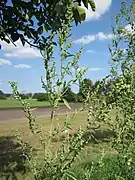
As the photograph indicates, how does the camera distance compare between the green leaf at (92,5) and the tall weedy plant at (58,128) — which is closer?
the tall weedy plant at (58,128)

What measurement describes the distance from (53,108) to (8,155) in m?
6.38

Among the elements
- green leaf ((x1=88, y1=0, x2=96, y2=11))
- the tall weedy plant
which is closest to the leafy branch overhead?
green leaf ((x1=88, y1=0, x2=96, y2=11))

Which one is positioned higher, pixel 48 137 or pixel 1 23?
pixel 1 23

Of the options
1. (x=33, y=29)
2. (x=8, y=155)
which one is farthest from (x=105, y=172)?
(x=8, y=155)

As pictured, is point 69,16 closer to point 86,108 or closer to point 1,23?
point 86,108

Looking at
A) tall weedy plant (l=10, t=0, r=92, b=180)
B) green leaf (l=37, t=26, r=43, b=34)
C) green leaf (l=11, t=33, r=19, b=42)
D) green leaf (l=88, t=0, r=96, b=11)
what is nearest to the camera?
tall weedy plant (l=10, t=0, r=92, b=180)

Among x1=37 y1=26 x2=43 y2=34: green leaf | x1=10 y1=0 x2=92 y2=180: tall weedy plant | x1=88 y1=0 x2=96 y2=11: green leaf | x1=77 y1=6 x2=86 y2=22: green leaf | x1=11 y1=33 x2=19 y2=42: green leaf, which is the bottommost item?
x1=10 y1=0 x2=92 y2=180: tall weedy plant

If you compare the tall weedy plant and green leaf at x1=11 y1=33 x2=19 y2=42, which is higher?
green leaf at x1=11 y1=33 x2=19 y2=42

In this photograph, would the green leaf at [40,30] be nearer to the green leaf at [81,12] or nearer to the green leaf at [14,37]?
the green leaf at [14,37]

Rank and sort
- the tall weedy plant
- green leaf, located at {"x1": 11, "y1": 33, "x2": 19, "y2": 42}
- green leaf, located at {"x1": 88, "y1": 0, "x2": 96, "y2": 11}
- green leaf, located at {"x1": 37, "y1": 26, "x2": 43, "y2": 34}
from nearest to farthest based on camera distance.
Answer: the tall weedy plant → green leaf, located at {"x1": 88, "y1": 0, "x2": 96, "y2": 11} → green leaf, located at {"x1": 37, "y1": 26, "x2": 43, "y2": 34} → green leaf, located at {"x1": 11, "y1": 33, "x2": 19, "y2": 42}

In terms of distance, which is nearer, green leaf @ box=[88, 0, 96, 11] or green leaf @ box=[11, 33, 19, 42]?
green leaf @ box=[88, 0, 96, 11]

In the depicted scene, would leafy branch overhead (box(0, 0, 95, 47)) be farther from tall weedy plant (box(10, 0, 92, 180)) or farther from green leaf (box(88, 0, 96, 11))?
tall weedy plant (box(10, 0, 92, 180))

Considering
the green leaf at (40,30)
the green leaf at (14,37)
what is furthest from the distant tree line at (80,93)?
the green leaf at (14,37)

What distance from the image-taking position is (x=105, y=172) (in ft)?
18.6
